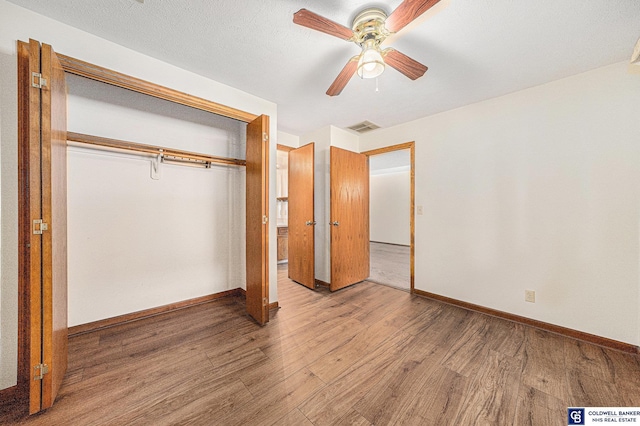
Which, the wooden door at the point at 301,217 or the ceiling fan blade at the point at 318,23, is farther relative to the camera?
the wooden door at the point at 301,217

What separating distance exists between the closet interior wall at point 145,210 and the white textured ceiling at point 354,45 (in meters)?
0.85

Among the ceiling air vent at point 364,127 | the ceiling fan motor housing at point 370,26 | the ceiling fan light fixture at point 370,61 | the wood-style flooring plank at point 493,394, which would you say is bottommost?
the wood-style flooring plank at point 493,394

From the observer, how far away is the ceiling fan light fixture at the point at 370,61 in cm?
144

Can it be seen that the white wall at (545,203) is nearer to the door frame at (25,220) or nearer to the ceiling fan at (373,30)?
the ceiling fan at (373,30)

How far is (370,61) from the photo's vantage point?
145cm

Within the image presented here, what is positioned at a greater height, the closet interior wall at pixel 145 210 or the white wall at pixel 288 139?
the white wall at pixel 288 139

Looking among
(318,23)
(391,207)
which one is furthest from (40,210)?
(391,207)

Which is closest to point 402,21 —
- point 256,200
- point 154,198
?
point 256,200

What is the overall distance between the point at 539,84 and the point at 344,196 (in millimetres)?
2492

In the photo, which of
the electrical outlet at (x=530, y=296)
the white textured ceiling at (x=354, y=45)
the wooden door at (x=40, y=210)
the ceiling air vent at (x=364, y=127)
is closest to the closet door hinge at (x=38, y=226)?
the wooden door at (x=40, y=210)

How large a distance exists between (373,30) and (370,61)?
0.67 ft

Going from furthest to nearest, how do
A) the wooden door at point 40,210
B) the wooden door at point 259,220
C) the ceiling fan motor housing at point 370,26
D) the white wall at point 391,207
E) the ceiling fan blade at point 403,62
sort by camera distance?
the white wall at point 391,207 < the wooden door at point 259,220 < the ceiling fan blade at point 403,62 < the ceiling fan motor housing at point 370,26 < the wooden door at point 40,210

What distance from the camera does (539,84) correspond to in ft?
7.60

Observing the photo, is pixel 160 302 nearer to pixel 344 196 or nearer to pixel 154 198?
pixel 154 198
